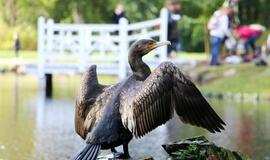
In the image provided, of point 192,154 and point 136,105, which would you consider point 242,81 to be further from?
point 136,105

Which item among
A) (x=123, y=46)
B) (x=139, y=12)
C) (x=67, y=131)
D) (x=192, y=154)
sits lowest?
(x=67, y=131)

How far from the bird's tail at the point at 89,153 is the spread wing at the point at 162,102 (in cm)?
41

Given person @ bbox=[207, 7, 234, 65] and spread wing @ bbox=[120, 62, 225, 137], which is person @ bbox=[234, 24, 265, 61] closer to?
person @ bbox=[207, 7, 234, 65]

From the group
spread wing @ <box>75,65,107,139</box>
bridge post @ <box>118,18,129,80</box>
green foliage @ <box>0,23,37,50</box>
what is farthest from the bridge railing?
green foliage @ <box>0,23,37,50</box>

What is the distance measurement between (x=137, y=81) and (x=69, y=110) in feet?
38.5

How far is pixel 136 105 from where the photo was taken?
30.6ft

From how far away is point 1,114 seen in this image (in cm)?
1984

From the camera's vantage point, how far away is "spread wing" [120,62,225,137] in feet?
30.6

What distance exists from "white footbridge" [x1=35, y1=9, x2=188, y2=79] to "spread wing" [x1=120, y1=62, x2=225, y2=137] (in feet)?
56.7

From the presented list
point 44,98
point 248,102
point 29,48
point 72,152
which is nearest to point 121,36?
point 44,98

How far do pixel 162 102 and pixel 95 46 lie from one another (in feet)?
61.0

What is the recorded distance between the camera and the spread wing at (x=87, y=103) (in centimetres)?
988

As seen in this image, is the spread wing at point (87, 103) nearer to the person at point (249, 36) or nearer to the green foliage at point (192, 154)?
the green foliage at point (192, 154)

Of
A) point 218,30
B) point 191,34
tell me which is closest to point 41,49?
point 218,30
